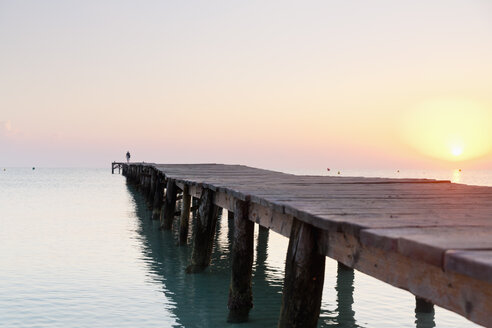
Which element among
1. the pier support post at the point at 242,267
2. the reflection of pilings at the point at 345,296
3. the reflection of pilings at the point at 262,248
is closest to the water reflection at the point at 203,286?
the reflection of pilings at the point at 262,248

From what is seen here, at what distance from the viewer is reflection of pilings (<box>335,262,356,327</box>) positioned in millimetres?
7852

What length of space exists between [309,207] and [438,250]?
2.41 m

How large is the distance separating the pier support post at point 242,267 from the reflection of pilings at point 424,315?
211 centimetres

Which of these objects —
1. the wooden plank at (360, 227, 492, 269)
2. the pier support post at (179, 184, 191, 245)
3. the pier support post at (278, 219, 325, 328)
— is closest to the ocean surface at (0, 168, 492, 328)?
the pier support post at (179, 184, 191, 245)

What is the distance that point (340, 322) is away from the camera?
303 inches

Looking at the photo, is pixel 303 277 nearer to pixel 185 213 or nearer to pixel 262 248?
pixel 262 248

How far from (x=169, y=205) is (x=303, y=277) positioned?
37.1 feet

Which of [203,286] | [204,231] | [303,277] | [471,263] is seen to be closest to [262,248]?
[204,231]

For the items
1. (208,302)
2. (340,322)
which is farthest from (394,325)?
(208,302)

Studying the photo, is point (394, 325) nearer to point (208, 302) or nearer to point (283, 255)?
point (208, 302)

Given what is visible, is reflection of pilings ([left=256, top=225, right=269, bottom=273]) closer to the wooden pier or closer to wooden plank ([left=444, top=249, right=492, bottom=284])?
the wooden pier

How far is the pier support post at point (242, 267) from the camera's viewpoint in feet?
25.3

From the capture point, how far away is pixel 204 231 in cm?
1027

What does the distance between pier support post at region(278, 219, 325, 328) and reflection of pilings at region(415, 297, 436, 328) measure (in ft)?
8.71
